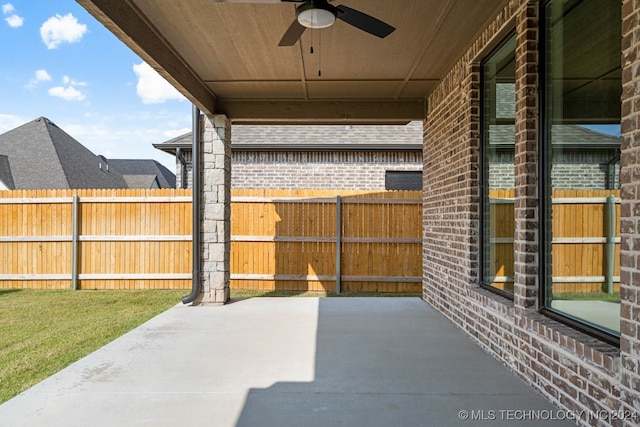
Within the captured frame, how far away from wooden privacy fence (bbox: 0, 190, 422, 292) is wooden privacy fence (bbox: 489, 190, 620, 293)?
497cm

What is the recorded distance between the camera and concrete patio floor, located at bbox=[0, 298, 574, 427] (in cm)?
270

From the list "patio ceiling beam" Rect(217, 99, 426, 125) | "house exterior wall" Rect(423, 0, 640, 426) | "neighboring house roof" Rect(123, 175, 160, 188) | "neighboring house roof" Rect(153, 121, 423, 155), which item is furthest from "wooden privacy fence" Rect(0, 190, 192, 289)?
"neighboring house roof" Rect(123, 175, 160, 188)

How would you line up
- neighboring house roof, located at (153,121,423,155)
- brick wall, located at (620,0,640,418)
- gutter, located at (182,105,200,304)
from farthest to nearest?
neighboring house roof, located at (153,121,423,155)
gutter, located at (182,105,200,304)
brick wall, located at (620,0,640,418)

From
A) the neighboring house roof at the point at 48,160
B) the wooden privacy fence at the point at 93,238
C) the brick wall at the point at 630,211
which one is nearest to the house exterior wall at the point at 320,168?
the wooden privacy fence at the point at 93,238

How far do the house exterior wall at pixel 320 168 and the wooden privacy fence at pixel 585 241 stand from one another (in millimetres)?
7731

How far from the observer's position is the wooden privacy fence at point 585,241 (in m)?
2.68

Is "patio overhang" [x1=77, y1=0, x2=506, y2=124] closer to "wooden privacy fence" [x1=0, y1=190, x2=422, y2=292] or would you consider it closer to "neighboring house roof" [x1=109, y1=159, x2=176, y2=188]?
"wooden privacy fence" [x1=0, y1=190, x2=422, y2=292]

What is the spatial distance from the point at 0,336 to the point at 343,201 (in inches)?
218

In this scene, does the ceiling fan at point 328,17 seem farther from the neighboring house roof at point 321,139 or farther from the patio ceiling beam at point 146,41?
the neighboring house roof at point 321,139

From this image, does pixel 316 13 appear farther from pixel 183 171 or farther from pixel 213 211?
pixel 183 171

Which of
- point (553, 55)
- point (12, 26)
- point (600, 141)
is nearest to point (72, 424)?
point (600, 141)

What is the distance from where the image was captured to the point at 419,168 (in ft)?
35.4

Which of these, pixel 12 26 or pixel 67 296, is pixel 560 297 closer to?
pixel 67 296

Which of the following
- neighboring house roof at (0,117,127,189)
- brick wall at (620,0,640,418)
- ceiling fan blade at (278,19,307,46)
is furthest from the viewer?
neighboring house roof at (0,117,127,189)
